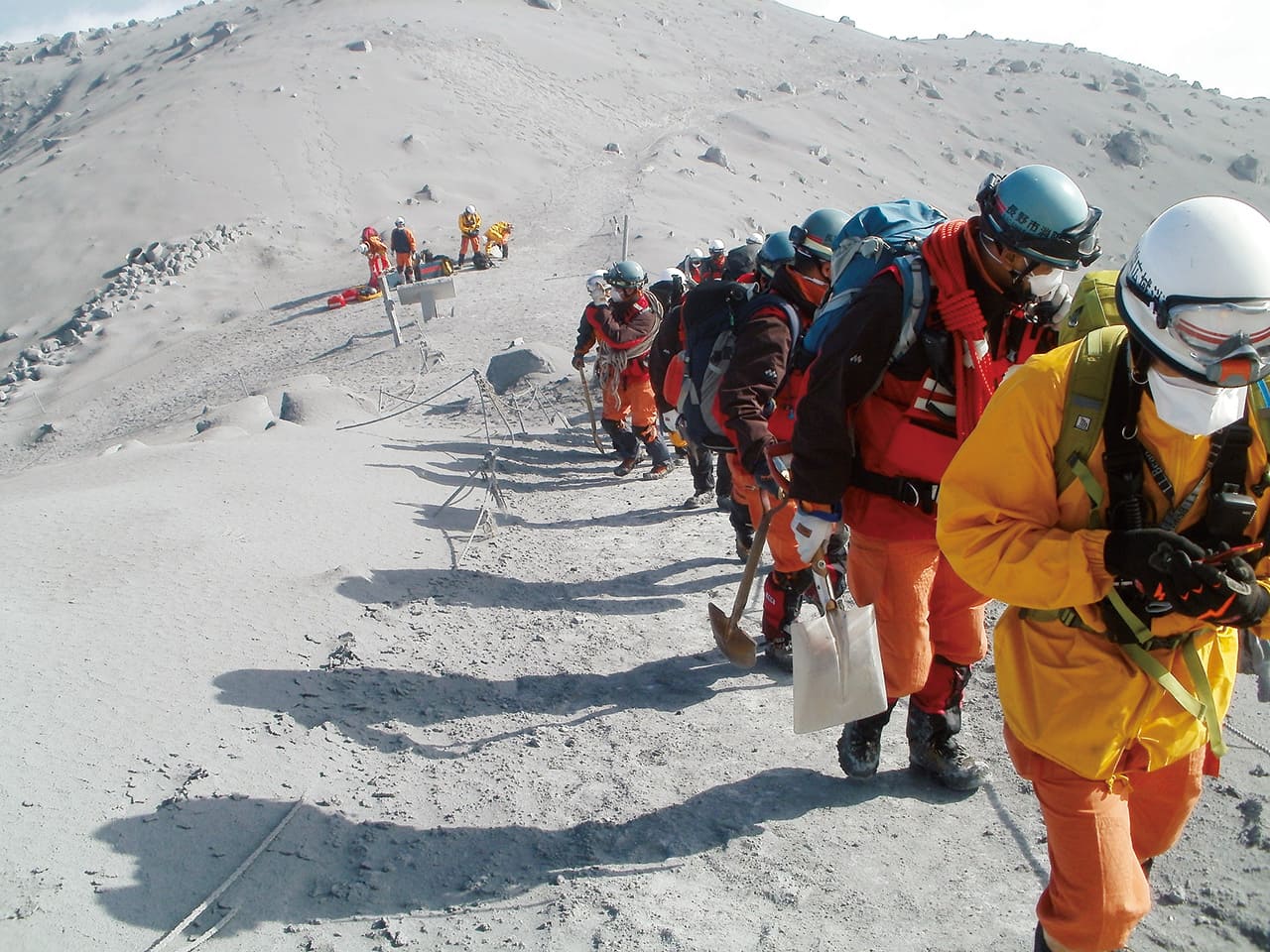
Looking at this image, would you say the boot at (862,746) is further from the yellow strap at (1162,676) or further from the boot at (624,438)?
the boot at (624,438)

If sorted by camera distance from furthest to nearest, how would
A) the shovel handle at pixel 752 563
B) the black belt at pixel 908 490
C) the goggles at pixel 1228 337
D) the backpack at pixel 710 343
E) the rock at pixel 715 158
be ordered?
the rock at pixel 715 158, the backpack at pixel 710 343, the shovel handle at pixel 752 563, the black belt at pixel 908 490, the goggles at pixel 1228 337

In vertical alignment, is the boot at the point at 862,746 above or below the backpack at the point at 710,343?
below

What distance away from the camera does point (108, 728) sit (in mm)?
3898

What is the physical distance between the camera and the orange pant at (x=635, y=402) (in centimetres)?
→ 905

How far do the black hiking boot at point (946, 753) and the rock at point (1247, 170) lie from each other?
2247 inches

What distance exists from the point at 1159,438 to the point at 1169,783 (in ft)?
3.06

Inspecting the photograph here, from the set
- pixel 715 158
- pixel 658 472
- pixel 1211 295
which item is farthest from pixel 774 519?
pixel 715 158

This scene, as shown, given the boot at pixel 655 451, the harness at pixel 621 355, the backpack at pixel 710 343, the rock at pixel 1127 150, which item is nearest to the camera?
the backpack at pixel 710 343

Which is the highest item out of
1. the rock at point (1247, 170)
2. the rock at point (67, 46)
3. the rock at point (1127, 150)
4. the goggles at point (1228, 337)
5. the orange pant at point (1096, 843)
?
the rock at point (67, 46)

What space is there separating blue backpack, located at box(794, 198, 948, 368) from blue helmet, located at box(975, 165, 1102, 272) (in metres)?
0.29

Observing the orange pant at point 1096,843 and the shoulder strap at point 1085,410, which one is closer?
the shoulder strap at point 1085,410

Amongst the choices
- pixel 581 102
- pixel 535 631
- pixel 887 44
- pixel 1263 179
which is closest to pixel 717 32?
→ pixel 887 44

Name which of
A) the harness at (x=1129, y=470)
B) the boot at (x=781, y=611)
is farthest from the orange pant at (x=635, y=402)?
the harness at (x=1129, y=470)

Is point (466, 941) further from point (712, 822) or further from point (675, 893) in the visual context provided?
point (712, 822)
